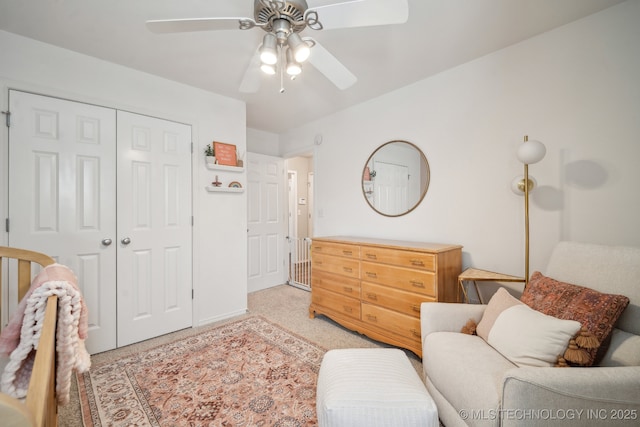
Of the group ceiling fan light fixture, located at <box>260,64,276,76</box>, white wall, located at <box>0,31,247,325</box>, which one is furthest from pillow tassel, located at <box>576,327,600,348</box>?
white wall, located at <box>0,31,247,325</box>

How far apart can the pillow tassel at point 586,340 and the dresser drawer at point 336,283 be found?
1579 millimetres

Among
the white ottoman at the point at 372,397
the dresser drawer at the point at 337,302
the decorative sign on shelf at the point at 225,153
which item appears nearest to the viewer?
the white ottoman at the point at 372,397

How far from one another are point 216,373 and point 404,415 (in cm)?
148

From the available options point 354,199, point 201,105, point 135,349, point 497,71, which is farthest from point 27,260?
point 497,71

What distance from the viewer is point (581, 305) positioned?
1300 millimetres

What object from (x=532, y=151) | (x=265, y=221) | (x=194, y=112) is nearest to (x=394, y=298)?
(x=532, y=151)

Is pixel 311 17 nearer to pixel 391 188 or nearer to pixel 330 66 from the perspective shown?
pixel 330 66

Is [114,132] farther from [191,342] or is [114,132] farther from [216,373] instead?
[216,373]

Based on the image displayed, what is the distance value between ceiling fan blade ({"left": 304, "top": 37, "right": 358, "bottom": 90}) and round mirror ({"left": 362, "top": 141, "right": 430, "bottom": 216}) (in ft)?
4.26

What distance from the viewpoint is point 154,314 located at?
8.45ft

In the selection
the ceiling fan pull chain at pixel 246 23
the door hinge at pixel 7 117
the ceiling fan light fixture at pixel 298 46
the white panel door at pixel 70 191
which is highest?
the ceiling fan pull chain at pixel 246 23

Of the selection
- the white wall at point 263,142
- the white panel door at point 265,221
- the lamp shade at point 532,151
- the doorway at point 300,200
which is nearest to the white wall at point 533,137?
the lamp shade at point 532,151

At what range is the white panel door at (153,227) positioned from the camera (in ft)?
7.93

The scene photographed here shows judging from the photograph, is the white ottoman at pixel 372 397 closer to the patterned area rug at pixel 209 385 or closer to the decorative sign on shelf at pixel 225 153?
the patterned area rug at pixel 209 385
